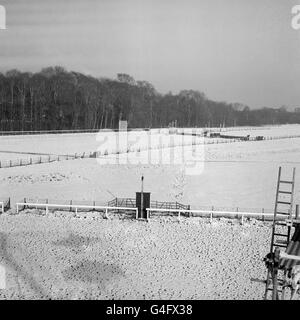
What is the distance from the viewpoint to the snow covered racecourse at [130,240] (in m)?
8.41

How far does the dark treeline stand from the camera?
133ft

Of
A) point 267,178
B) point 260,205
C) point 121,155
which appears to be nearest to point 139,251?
point 260,205

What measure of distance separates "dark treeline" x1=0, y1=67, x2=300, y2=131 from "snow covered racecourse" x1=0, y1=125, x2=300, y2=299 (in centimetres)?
1998

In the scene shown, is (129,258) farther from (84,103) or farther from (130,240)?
(84,103)

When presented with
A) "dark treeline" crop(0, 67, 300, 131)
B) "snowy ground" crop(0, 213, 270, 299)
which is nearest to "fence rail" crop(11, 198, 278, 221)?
"snowy ground" crop(0, 213, 270, 299)

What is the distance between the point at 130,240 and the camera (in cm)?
1075

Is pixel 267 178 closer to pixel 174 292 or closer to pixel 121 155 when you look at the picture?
pixel 121 155

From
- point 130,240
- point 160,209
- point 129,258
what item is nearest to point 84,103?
point 160,209

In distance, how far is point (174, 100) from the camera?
60.9 metres

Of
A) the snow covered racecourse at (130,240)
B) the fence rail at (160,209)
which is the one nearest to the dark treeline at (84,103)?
the snow covered racecourse at (130,240)

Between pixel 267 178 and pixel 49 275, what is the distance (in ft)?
47.0

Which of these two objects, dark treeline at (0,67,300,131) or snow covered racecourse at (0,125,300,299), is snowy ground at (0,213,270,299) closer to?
snow covered racecourse at (0,125,300,299)

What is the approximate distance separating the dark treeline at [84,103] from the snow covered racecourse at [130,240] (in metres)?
20.0
